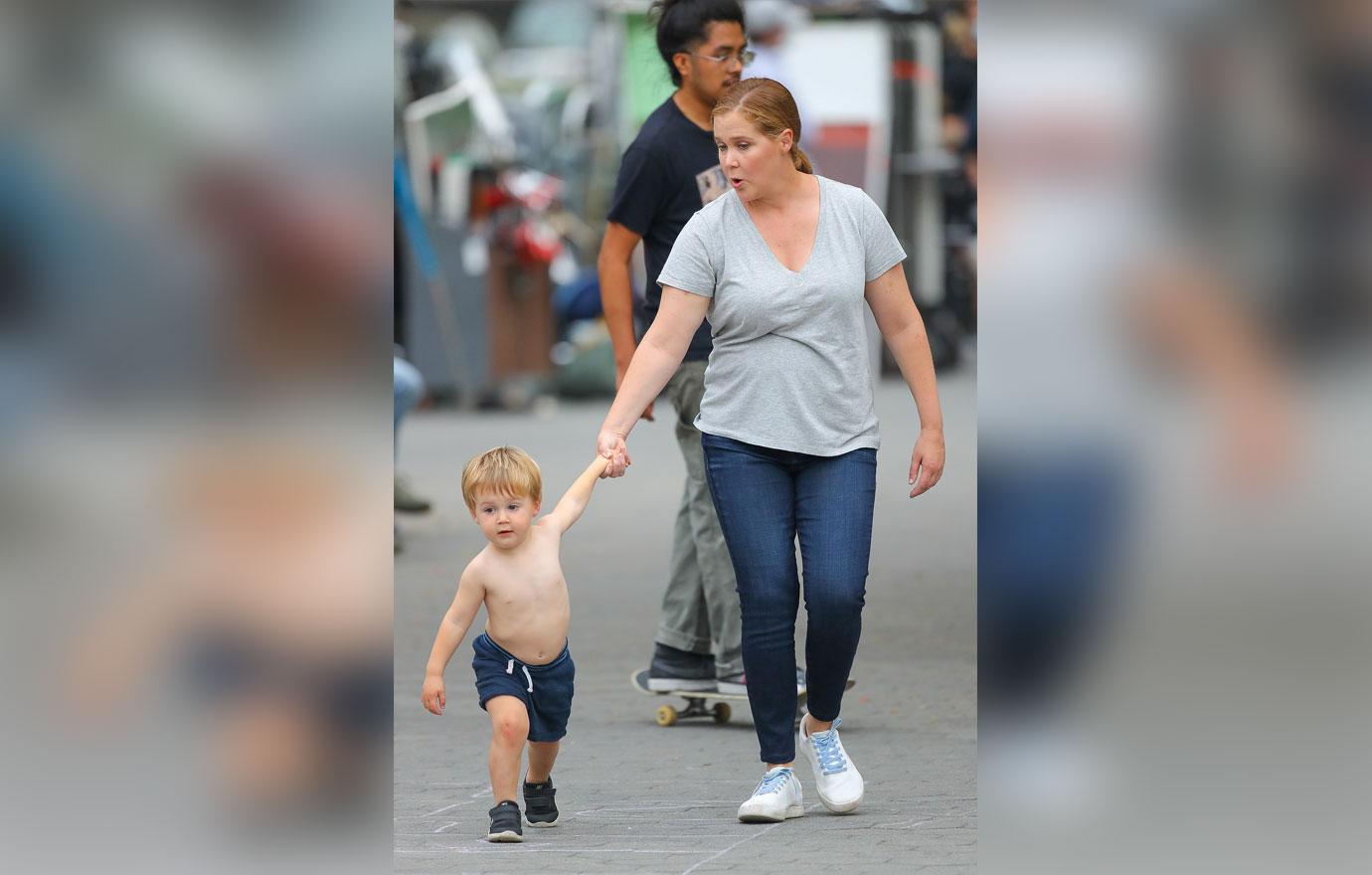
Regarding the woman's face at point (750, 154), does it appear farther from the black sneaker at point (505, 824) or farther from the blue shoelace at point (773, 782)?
the black sneaker at point (505, 824)

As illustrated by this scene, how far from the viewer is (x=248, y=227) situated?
3.43m

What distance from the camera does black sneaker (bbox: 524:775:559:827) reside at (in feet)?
17.8

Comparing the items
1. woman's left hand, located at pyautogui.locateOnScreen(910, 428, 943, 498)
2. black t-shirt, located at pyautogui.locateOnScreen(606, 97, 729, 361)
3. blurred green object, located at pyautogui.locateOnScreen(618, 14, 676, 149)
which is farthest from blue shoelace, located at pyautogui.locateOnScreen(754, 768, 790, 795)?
blurred green object, located at pyautogui.locateOnScreen(618, 14, 676, 149)

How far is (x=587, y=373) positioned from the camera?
1675cm

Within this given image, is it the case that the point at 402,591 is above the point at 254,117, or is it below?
below

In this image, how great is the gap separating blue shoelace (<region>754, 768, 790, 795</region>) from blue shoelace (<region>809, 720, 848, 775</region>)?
10cm

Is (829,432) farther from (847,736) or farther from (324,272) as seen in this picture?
(324,272)

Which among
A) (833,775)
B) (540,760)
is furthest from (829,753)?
(540,760)

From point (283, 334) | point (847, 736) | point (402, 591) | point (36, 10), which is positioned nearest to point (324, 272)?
point (283, 334)

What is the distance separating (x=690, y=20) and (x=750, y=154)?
127 centimetres

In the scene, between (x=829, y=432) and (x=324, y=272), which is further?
(x=829, y=432)

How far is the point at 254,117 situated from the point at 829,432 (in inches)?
86.9

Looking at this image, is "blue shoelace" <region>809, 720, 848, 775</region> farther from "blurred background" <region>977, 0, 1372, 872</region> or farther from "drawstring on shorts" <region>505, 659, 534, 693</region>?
"blurred background" <region>977, 0, 1372, 872</region>

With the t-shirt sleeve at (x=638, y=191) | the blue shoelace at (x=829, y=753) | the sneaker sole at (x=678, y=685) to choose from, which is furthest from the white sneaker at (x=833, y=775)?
the t-shirt sleeve at (x=638, y=191)
